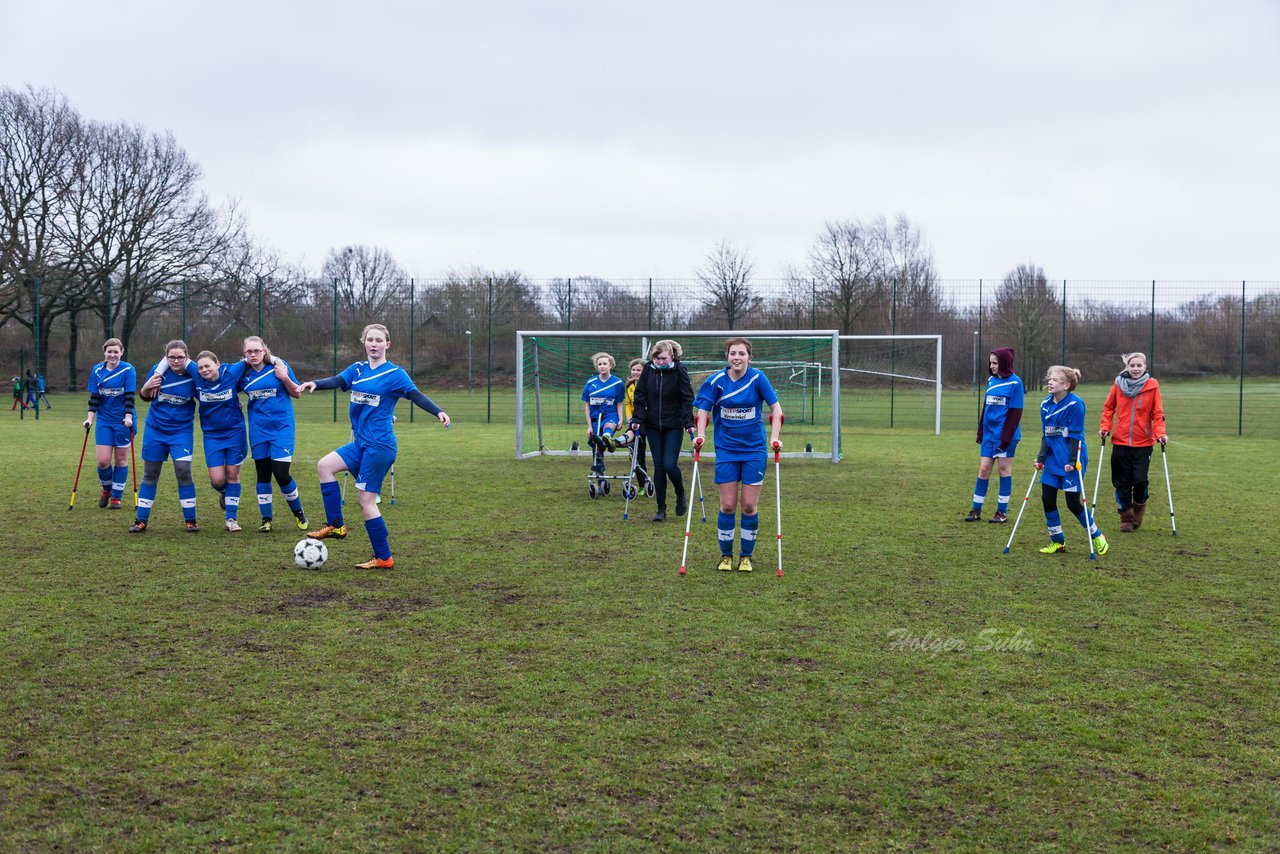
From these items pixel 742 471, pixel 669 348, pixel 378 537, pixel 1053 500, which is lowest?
pixel 378 537

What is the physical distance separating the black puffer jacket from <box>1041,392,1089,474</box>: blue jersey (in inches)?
132

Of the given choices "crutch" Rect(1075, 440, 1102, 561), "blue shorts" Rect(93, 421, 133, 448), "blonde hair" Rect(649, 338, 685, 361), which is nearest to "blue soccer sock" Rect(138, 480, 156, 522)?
"blue shorts" Rect(93, 421, 133, 448)

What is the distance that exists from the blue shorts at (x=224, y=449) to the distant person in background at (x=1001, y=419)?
6.71m

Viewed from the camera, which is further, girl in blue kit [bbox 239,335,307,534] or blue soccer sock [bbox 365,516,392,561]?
girl in blue kit [bbox 239,335,307,534]

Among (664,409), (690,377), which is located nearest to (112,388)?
(664,409)

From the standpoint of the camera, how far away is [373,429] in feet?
25.3

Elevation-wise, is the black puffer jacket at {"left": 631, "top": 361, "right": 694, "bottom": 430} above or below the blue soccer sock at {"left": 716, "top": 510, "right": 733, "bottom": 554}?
above

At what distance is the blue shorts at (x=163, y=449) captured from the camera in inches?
372

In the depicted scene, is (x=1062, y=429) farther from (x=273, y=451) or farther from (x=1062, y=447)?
(x=273, y=451)

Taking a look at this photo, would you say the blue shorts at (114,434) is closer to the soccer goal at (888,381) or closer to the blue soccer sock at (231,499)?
the blue soccer sock at (231,499)

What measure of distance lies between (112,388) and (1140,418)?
393 inches

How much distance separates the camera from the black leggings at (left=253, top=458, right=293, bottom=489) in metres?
9.62

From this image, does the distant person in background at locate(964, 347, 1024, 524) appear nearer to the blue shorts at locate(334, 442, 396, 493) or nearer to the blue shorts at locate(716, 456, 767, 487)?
the blue shorts at locate(716, 456, 767, 487)

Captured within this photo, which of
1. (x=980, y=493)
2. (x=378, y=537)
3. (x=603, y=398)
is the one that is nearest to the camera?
(x=378, y=537)
